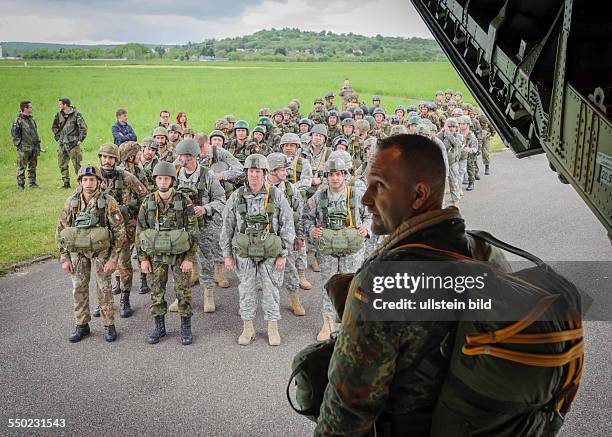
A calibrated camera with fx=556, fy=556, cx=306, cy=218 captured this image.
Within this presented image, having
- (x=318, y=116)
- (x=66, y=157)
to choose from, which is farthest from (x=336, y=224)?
(x=318, y=116)

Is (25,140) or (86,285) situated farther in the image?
(25,140)

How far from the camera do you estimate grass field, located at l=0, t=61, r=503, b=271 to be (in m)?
11.7

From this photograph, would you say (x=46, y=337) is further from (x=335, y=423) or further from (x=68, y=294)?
(x=335, y=423)

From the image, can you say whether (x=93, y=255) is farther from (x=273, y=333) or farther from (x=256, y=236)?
(x=273, y=333)

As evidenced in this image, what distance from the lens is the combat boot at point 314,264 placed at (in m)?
8.78

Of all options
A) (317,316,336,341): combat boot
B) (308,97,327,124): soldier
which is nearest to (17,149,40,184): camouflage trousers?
(308,97,327,124): soldier

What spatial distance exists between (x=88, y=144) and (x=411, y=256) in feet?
65.9

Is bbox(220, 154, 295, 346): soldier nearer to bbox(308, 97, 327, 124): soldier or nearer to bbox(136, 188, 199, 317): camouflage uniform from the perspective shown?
bbox(136, 188, 199, 317): camouflage uniform

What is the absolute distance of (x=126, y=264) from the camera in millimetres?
7227

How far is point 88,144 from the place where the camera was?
19.9m

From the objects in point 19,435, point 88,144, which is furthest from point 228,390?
point 88,144

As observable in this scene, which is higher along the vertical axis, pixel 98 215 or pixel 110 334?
pixel 98 215

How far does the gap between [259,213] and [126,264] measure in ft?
7.22

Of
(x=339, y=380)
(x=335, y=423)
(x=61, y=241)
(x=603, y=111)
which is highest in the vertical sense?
(x=603, y=111)
